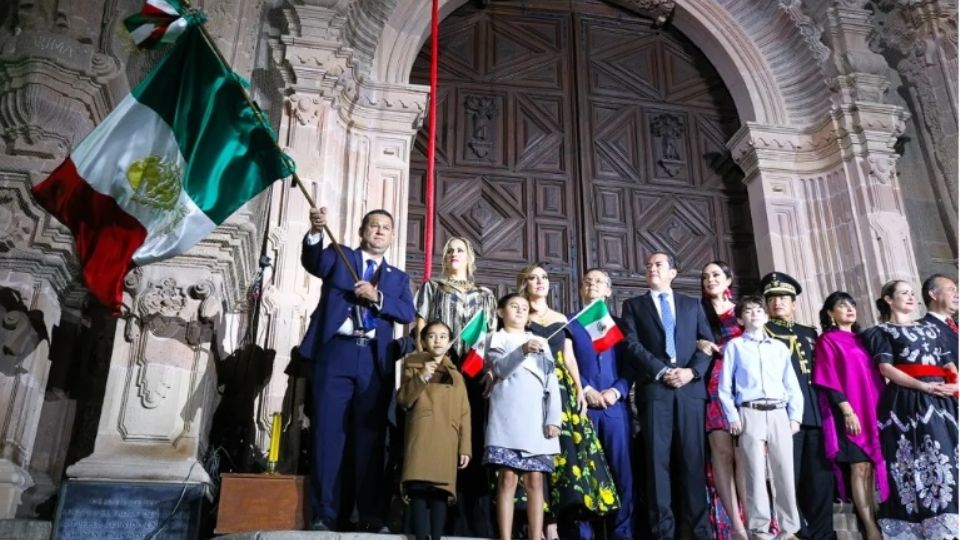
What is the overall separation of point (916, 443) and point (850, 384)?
0.49 m

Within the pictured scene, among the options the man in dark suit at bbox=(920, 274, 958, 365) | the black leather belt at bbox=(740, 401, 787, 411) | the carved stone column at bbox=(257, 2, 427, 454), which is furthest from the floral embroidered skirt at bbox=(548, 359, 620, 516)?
the carved stone column at bbox=(257, 2, 427, 454)

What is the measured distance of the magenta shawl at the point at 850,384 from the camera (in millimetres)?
5203

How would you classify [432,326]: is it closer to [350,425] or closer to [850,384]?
[350,425]

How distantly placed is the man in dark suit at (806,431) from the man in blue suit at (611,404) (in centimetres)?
96

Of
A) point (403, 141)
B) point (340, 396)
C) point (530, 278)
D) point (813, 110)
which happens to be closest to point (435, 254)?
point (403, 141)

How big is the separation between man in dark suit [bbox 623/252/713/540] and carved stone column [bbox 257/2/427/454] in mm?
2487

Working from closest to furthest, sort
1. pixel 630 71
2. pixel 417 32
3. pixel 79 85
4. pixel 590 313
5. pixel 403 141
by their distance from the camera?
1. pixel 590 313
2. pixel 79 85
3. pixel 403 141
4. pixel 417 32
5. pixel 630 71

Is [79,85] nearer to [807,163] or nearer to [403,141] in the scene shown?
[403,141]

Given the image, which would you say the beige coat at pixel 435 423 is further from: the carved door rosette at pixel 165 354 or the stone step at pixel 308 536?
the carved door rosette at pixel 165 354

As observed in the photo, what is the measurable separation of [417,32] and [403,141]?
4.01ft

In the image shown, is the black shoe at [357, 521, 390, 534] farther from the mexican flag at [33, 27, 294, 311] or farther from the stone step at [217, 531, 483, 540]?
the mexican flag at [33, 27, 294, 311]

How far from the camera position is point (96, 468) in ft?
15.8

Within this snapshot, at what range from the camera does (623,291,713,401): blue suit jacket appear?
5.17 meters

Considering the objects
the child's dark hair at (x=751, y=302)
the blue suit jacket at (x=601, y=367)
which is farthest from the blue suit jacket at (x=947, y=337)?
the blue suit jacket at (x=601, y=367)
